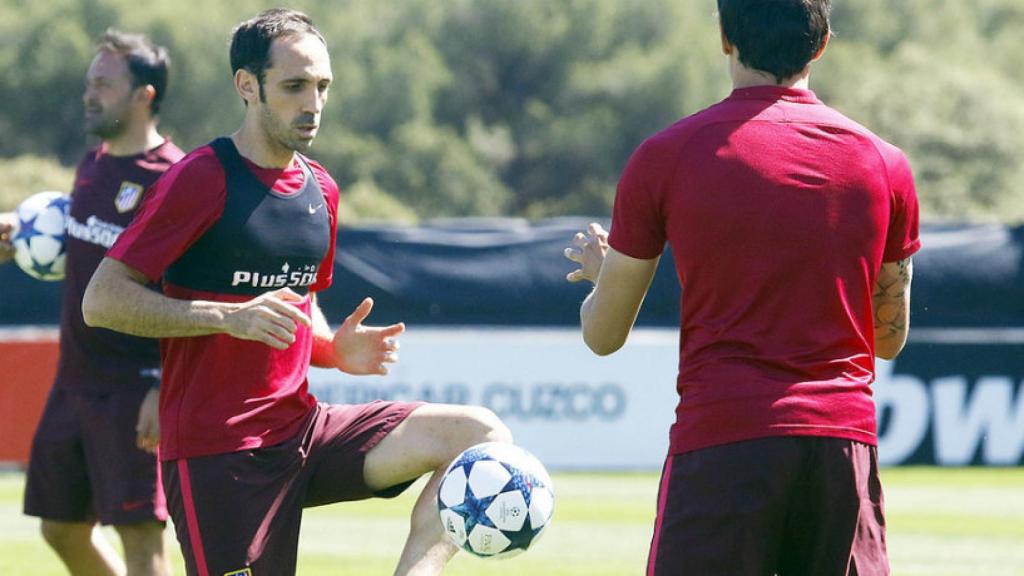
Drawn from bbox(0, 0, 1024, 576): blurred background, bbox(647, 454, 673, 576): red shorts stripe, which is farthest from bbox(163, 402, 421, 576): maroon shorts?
bbox(0, 0, 1024, 576): blurred background

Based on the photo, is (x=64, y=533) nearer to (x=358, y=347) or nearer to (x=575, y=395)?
(x=358, y=347)

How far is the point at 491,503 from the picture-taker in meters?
5.66

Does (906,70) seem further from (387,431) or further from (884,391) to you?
(387,431)

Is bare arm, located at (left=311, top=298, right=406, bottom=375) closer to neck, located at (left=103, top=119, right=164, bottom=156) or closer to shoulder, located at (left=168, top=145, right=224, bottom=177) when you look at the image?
shoulder, located at (left=168, top=145, right=224, bottom=177)

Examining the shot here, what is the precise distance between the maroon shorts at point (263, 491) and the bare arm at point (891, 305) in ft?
5.77

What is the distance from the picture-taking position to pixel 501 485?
18.6 ft

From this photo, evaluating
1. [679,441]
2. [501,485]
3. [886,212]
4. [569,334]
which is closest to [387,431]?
[501,485]

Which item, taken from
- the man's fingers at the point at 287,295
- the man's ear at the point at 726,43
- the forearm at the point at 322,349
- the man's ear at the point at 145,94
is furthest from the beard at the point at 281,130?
the man's ear at the point at 145,94

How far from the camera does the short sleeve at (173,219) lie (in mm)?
5625

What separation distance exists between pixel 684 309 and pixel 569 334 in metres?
12.5

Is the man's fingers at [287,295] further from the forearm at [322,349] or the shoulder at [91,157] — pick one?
the shoulder at [91,157]

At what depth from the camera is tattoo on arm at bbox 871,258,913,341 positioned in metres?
4.97

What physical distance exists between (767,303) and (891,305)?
60 cm

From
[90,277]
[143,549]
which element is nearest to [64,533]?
[143,549]
